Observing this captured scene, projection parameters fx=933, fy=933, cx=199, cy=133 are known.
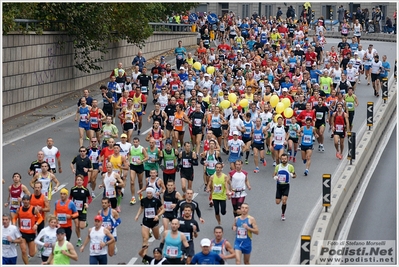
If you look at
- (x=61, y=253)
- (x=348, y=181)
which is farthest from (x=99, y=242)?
(x=348, y=181)

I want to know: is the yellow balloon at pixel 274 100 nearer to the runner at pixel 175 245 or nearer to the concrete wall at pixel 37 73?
the concrete wall at pixel 37 73

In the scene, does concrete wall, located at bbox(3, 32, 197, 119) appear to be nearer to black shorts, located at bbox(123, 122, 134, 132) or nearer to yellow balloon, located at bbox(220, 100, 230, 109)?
black shorts, located at bbox(123, 122, 134, 132)

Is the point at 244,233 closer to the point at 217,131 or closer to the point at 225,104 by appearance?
the point at 217,131

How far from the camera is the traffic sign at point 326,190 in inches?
797

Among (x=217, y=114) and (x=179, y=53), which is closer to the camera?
(x=217, y=114)

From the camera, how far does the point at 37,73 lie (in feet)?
104

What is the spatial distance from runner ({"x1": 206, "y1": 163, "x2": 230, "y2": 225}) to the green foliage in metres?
11.1

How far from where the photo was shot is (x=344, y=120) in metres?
25.9

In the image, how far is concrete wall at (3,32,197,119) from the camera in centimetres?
2983

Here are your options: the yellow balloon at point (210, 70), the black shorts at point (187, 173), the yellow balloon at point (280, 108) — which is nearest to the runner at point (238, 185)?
the black shorts at point (187, 173)

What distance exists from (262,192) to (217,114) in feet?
10.5

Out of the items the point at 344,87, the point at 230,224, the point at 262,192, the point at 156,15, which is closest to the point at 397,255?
the point at 230,224

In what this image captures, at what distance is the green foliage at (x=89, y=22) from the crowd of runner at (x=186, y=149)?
6.75 feet

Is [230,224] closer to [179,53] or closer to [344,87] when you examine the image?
[344,87]
